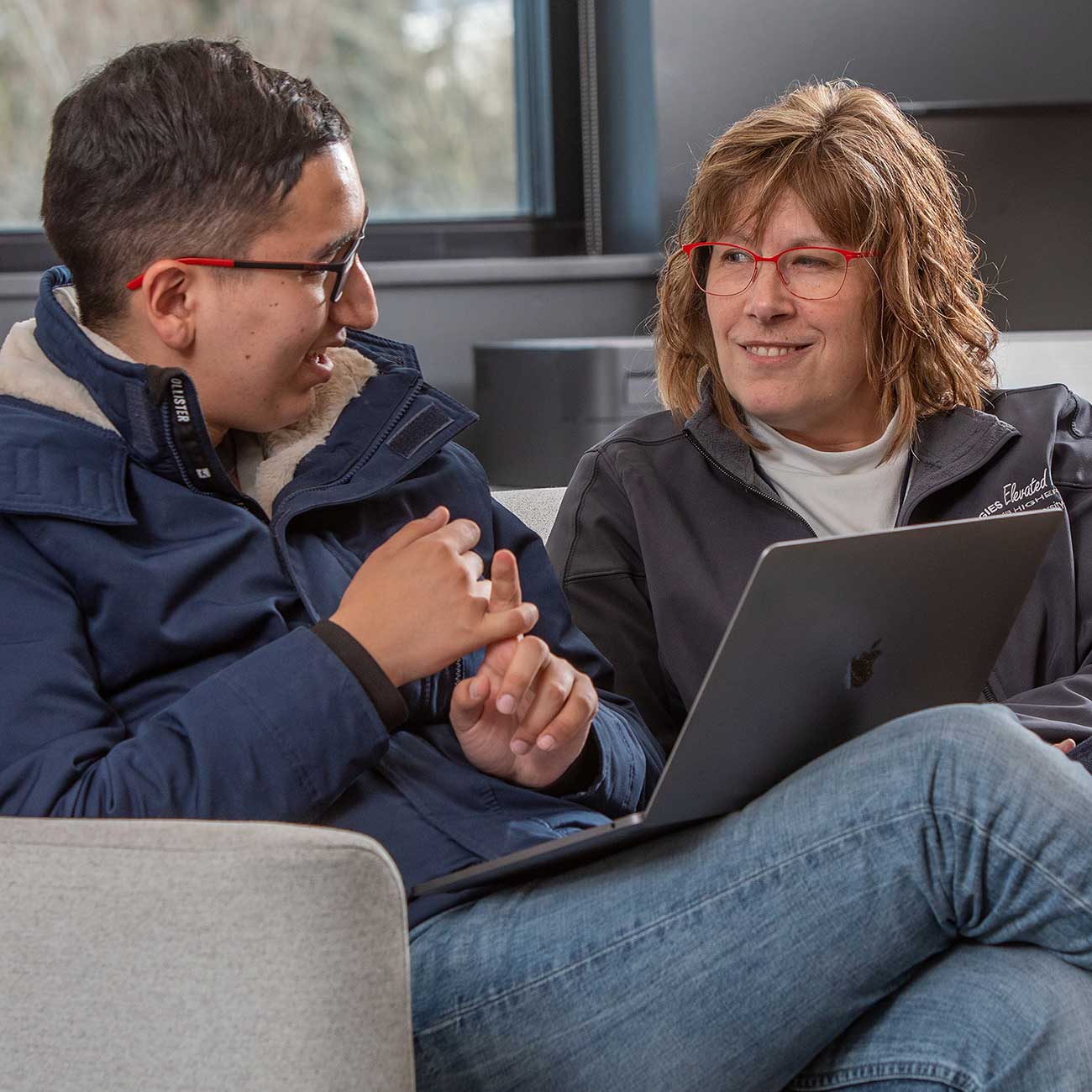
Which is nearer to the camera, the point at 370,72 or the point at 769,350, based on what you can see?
the point at 769,350

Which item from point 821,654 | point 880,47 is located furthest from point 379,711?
point 880,47

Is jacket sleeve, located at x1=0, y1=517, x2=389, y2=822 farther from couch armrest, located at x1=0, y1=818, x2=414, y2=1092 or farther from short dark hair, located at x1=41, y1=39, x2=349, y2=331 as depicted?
short dark hair, located at x1=41, y1=39, x2=349, y2=331

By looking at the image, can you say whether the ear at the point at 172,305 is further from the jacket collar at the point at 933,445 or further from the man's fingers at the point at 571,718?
the jacket collar at the point at 933,445

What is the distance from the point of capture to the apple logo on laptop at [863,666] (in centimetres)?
106

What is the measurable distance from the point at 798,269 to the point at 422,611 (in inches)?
26.6

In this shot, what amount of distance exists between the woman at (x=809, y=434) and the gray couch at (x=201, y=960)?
664 millimetres

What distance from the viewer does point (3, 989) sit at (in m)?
0.91

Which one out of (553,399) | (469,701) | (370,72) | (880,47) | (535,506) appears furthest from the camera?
(370,72)

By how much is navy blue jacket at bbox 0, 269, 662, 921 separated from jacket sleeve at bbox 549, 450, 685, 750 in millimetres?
168

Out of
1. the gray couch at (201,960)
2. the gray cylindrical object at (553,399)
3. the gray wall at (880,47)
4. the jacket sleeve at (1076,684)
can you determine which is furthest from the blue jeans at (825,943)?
the gray wall at (880,47)

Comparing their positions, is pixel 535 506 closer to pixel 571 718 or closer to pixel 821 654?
pixel 571 718

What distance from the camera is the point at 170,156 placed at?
116 centimetres

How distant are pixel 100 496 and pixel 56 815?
240 millimetres

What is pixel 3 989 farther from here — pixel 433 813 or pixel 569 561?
pixel 569 561
